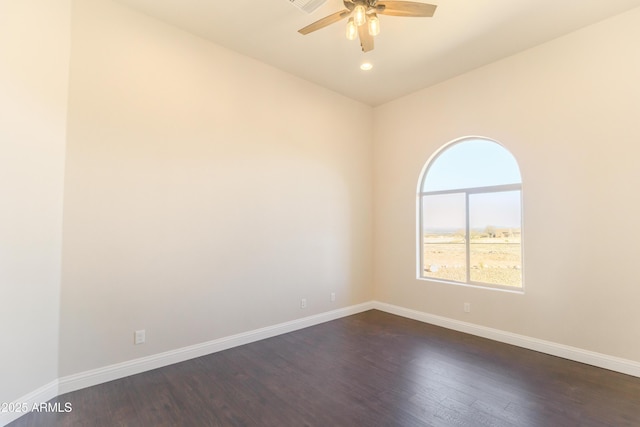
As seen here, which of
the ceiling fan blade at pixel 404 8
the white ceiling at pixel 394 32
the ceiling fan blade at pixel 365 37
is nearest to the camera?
Answer: the ceiling fan blade at pixel 404 8

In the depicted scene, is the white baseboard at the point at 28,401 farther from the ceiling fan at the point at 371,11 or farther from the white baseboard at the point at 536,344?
the white baseboard at the point at 536,344

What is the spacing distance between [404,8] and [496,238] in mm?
2888

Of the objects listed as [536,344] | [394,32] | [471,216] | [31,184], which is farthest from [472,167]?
[31,184]

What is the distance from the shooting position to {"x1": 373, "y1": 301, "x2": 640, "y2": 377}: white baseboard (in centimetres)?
274

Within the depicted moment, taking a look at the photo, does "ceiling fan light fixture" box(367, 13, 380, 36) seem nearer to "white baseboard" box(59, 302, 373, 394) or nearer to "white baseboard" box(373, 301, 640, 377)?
"white baseboard" box(59, 302, 373, 394)

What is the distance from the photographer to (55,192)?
234cm

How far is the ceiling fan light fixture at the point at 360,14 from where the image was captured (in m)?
2.31

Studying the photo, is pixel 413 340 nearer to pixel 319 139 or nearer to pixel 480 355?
pixel 480 355

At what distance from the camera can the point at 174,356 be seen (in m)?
2.91

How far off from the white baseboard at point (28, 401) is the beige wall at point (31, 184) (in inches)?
1.8

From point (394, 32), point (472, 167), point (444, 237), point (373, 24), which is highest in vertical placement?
point (394, 32)

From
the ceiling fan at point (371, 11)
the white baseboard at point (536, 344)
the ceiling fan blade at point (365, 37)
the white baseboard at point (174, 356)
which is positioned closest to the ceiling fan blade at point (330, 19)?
the ceiling fan at point (371, 11)

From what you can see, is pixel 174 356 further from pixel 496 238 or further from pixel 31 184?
pixel 496 238

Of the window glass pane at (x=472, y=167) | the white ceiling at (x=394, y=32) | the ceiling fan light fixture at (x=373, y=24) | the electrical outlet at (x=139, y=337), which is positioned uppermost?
the white ceiling at (x=394, y=32)
